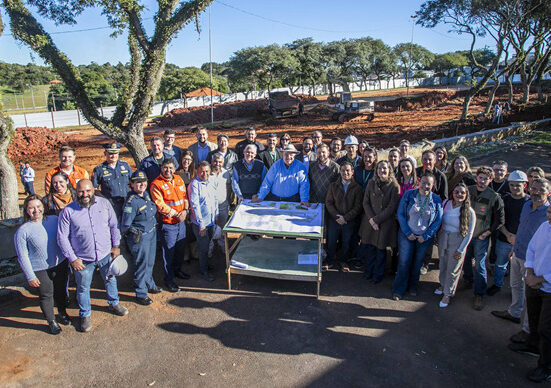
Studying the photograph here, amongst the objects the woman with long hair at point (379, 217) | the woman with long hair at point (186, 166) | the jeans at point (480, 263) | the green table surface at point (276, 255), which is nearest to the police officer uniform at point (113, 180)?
the woman with long hair at point (186, 166)

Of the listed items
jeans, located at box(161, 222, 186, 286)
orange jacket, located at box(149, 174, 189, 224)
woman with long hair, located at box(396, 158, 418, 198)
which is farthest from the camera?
woman with long hair, located at box(396, 158, 418, 198)

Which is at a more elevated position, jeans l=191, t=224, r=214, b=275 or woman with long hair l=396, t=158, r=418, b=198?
woman with long hair l=396, t=158, r=418, b=198

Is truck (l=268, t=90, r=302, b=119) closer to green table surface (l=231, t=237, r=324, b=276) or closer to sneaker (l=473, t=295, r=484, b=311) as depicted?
green table surface (l=231, t=237, r=324, b=276)

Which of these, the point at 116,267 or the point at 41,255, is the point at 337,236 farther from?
the point at 41,255

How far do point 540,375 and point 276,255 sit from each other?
3.43 m

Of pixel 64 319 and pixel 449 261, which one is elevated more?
pixel 449 261

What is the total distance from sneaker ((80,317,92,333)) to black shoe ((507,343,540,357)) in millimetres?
5056

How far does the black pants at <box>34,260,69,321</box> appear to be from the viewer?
443 centimetres

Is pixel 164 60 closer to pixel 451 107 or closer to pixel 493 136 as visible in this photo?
pixel 493 136

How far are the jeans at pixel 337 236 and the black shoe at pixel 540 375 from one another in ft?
9.45

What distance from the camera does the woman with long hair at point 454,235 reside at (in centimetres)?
475

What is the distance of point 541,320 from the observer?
12.4ft

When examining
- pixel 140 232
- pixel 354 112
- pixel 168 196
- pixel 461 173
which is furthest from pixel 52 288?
pixel 354 112

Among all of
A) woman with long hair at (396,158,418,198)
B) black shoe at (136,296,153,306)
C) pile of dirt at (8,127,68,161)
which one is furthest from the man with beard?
pile of dirt at (8,127,68,161)
